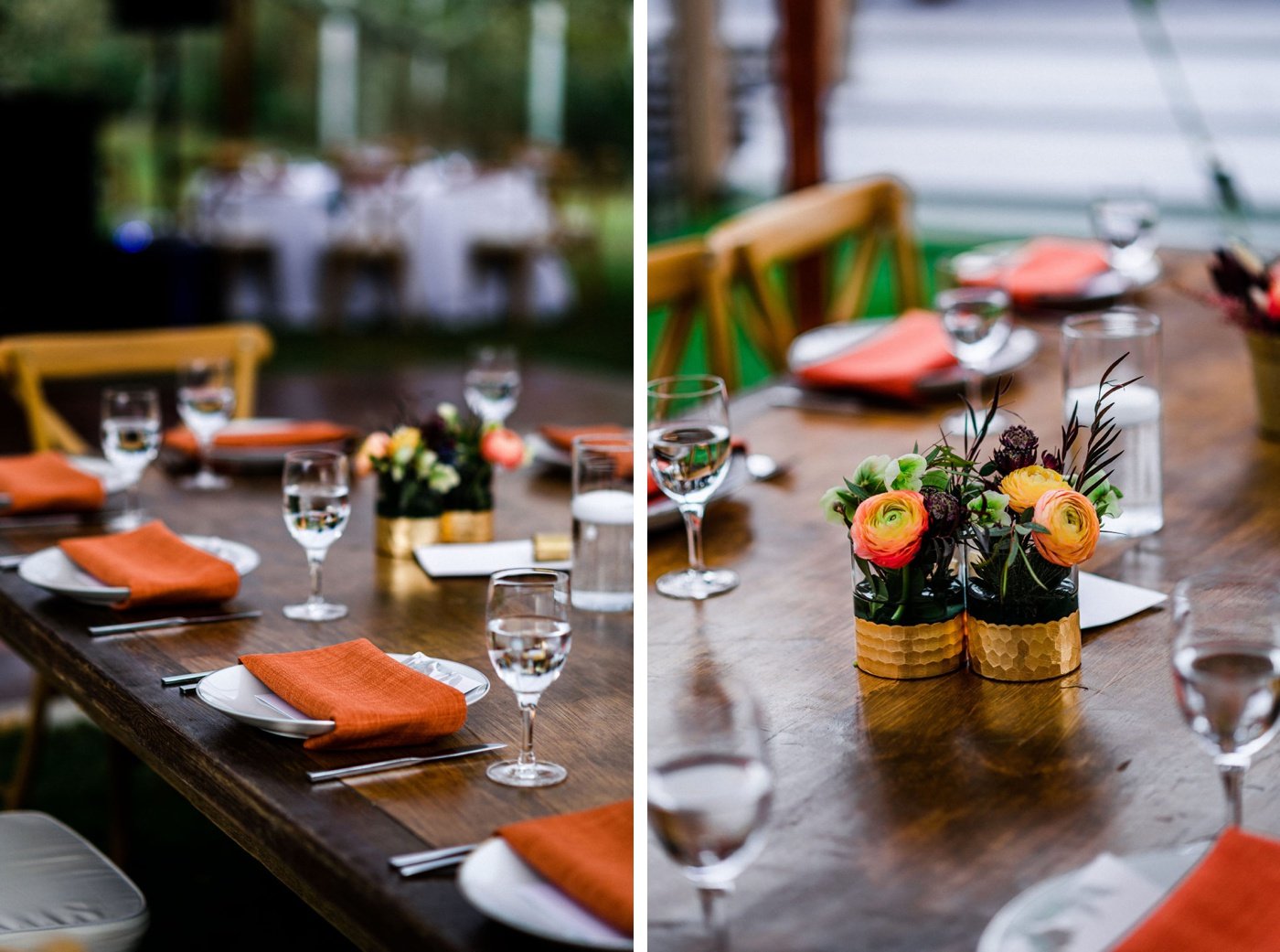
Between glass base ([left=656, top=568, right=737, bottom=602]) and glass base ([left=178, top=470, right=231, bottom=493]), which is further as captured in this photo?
glass base ([left=178, top=470, right=231, bottom=493])

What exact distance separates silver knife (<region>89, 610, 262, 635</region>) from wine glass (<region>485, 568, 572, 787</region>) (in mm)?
Result: 524

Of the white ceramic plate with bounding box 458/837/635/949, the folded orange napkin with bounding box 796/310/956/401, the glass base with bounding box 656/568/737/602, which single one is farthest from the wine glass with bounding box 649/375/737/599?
the folded orange napkin with bounding box 796/310/956/401

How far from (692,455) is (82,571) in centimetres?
71

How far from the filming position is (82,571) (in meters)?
1.71

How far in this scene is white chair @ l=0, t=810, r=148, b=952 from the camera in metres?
1.53

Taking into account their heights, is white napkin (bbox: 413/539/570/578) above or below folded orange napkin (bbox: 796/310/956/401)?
below

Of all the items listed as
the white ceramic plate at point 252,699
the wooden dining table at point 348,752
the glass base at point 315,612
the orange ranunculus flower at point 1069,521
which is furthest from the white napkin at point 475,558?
the orange ranunculus flower at point 1069,521

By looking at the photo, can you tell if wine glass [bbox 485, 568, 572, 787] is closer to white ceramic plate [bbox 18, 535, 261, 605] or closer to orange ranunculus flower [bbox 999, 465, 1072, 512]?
orange ranunculus flower [bbox 999, 465, 1072, 512]

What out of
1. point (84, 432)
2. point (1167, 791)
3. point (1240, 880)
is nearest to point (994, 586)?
point (1167, 791)

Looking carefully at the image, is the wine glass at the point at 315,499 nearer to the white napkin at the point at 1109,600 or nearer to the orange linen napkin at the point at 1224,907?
the white napkin at the point at 1109,600

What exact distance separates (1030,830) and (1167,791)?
122mm

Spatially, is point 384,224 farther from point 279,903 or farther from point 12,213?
point 279,903

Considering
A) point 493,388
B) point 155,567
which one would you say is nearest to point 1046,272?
point 493,388

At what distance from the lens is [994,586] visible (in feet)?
4.17
